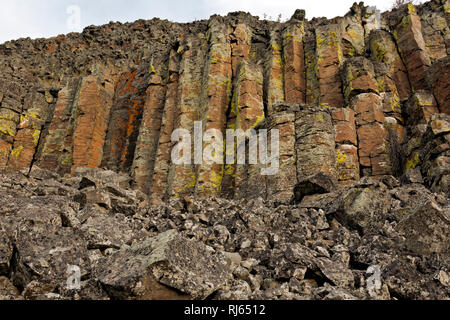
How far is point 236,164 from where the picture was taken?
47.0ft

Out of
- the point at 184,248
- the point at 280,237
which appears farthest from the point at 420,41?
the point at 184,248

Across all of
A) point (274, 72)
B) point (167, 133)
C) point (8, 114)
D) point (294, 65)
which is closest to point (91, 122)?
point (167, 133)

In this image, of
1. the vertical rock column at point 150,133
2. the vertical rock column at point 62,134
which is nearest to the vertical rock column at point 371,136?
the vertical rock column at point 150,133

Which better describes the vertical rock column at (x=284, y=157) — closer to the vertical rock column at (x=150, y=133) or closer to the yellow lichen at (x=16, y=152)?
the vertical rock column at (x=150, y=133)

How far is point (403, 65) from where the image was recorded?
54.3 feet

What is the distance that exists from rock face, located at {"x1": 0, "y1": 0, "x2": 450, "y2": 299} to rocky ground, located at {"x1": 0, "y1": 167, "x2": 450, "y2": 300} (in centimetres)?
3

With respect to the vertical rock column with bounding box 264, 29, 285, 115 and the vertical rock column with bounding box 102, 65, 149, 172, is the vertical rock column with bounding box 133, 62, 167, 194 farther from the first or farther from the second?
the vertical rock column with bounding box 264, 29, 285, 115

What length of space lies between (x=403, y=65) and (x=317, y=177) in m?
11.7

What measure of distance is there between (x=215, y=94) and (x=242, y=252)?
477 inches

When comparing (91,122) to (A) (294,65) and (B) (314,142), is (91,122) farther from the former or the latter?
(B) (314,142)

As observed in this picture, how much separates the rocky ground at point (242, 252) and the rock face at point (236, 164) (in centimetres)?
3

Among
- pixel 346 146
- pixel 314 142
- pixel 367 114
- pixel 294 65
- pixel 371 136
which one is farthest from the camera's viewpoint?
pixel 294 65

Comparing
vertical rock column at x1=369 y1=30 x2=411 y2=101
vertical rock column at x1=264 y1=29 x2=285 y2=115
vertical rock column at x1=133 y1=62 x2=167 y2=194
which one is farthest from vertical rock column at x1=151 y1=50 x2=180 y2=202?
vertical rock column at x1=369 y1=30 x2=411 y2=101

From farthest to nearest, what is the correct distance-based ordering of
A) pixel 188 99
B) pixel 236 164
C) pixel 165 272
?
pixel 188 99
pixel 236 164
pixel 165 272
